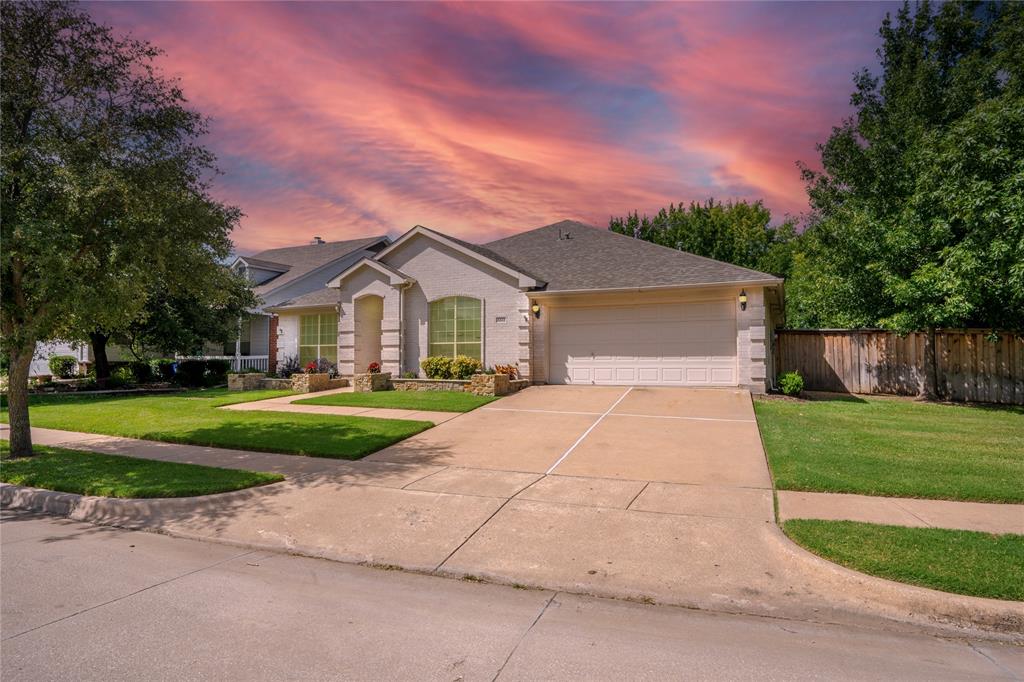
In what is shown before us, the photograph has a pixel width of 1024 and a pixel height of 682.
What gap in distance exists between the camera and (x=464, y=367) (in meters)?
17.7

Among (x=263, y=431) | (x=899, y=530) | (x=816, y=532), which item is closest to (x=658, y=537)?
(x=816, y=532)

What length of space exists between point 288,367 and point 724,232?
100ft

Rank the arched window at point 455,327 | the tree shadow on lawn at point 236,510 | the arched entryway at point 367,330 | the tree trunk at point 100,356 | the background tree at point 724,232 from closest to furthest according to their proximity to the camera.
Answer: the tree shadow on lawn at point 236,510
the arched window at point 455,327
the arched entryway at point 367,330
the tree trunk at point 100,356
the background tree at point 724,232

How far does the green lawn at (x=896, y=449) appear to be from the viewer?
274 inches

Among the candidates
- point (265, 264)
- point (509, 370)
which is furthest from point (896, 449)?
point (265, 264)

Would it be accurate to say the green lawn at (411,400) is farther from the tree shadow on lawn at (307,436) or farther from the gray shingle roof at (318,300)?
the gray shingle roof at (318,300)

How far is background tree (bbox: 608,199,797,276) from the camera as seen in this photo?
38.7 metres

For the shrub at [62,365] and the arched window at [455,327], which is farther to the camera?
the shrub at [62,365]

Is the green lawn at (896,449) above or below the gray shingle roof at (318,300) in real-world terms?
below

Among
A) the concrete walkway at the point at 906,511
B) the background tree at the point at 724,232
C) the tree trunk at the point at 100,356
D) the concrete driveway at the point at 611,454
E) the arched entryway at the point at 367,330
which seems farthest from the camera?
the background tree at the point at 724,232

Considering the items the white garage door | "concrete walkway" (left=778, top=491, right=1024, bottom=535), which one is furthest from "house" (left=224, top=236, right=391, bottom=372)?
"concrete walkway" (left=778, top=491, right=1024, bottom=535)

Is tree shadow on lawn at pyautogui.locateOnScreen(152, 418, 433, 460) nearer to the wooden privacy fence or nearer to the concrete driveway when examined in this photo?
the concrete driveway

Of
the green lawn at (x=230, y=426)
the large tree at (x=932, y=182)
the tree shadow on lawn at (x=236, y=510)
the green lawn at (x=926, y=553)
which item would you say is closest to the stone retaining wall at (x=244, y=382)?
the green lawn at (x=230, y=426)

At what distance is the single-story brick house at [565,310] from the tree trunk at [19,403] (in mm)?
10624
